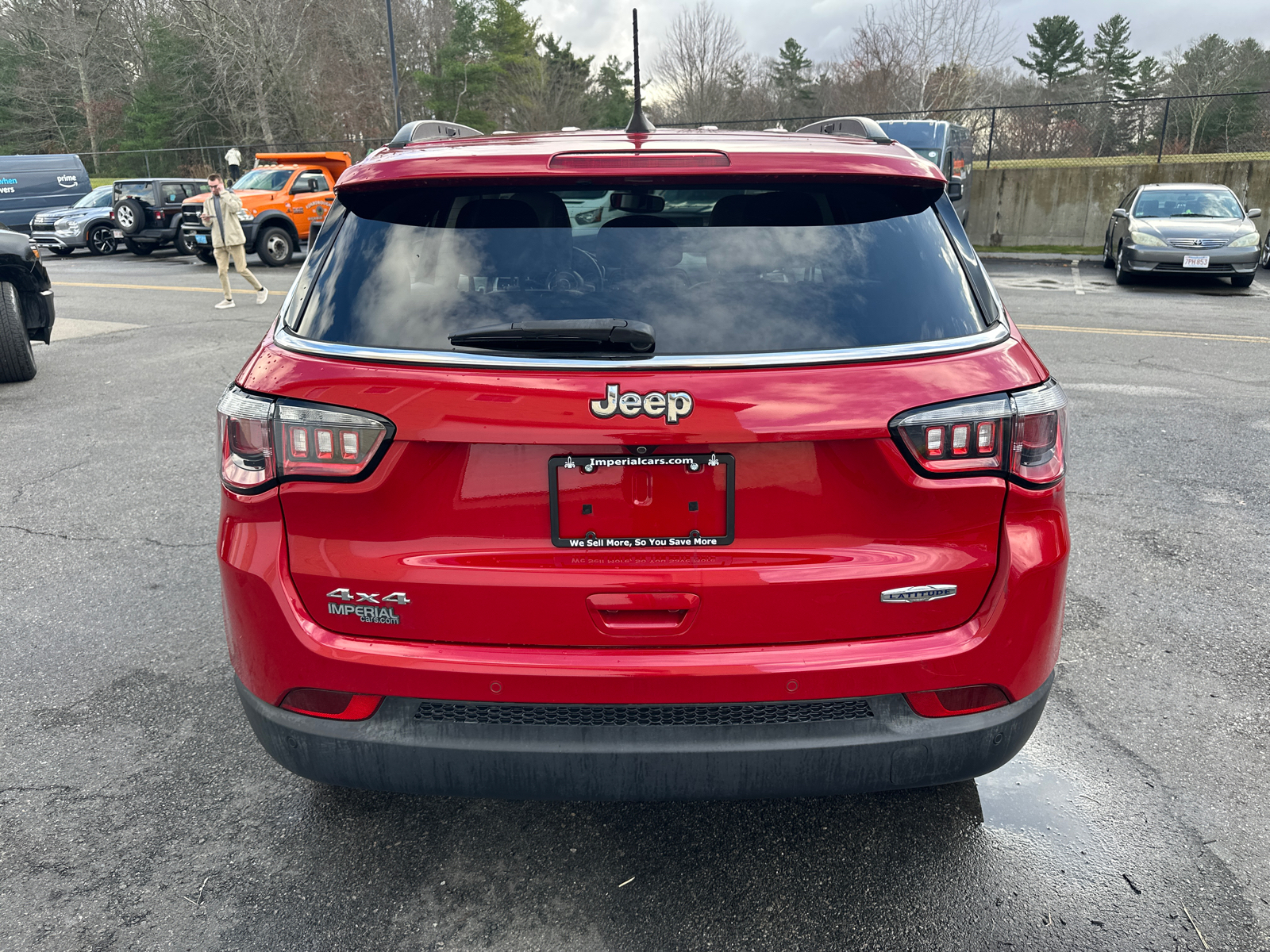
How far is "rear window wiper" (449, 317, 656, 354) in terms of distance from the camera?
6.33 ft

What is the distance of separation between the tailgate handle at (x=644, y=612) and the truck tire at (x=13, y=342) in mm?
8027

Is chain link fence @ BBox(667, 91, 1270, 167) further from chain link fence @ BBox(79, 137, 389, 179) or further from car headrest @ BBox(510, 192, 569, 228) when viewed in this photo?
chain link fence @ BBox(79, 137, 389, 179)

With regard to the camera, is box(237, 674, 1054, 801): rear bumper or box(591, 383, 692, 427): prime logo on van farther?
box(237, 674, 1054, 801): rear bumper

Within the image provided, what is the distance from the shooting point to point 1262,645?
11.9ft

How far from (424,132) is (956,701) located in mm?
2279

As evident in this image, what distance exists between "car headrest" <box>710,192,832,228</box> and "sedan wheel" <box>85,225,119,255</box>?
26102mm

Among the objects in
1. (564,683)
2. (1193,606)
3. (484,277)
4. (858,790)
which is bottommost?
(1193,606)

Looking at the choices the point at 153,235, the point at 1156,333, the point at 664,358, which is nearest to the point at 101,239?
the point at 153,235

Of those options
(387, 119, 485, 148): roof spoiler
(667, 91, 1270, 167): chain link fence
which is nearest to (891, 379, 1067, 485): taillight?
(387, 119, 485, 148): roof spoiler

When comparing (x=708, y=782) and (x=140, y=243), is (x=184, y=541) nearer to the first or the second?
(x=708, y=782)

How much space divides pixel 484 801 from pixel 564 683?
37.9 inches

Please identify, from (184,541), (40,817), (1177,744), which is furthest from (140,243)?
(1177,744)

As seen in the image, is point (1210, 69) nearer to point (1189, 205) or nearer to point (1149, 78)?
point (1149, 78)

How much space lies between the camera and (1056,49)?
2426 inches
